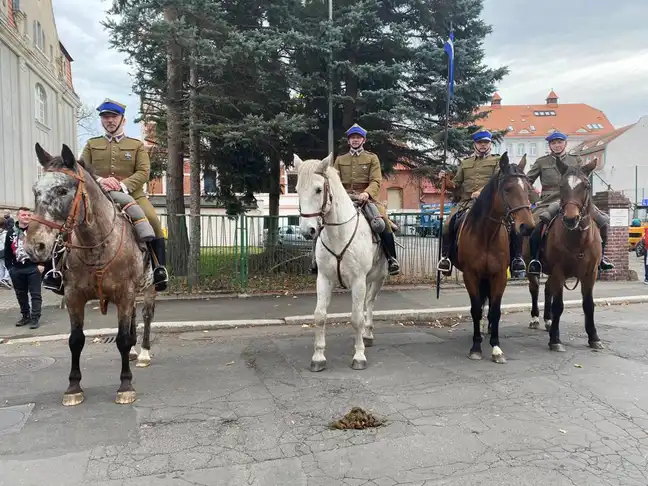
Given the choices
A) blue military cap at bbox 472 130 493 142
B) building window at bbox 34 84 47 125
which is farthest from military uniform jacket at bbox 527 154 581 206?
building window at bbox 34 84 47 125

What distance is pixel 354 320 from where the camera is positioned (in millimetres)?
6133

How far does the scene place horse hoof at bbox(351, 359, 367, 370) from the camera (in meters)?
5.97

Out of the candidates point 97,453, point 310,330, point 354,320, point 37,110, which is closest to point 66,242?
point 97,453

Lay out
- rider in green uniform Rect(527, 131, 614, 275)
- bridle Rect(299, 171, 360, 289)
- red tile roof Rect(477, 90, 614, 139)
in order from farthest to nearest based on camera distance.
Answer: red tile roof Rect(477, 90, 614, 139)
rider in green uniform Rect(527, 131, 614, 275)
bridle Rect(299, 171, 360, 289)

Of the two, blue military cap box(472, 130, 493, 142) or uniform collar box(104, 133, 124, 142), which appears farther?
blue military cap box(472, 130, 493, 142)

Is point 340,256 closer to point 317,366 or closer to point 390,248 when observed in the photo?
point 390,248

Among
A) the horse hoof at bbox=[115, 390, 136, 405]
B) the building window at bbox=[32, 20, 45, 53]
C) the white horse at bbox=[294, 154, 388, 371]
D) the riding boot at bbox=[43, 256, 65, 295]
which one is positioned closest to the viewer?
the riding boot at bbox=[43, 256, 65, 295]

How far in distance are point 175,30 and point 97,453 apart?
27.3 feet

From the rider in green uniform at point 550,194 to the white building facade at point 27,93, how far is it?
1717 centimetres

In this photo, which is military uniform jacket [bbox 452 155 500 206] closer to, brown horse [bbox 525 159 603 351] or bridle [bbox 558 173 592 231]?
brown horse [bbox 525 159 603 351]

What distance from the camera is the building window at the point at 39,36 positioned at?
25.2 m

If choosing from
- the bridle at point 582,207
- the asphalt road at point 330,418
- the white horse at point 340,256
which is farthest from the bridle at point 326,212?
the bridle at point 582,207

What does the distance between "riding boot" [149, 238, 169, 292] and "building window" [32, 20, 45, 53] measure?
992 inches

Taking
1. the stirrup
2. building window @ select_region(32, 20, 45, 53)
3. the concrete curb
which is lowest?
the concrete curb
